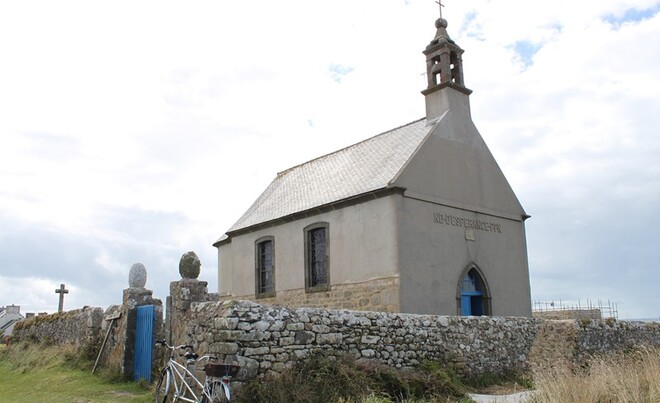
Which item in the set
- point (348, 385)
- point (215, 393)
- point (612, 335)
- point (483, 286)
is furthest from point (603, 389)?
point (483, 286)

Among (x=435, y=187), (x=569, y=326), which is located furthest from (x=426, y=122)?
(x=569, y=326)

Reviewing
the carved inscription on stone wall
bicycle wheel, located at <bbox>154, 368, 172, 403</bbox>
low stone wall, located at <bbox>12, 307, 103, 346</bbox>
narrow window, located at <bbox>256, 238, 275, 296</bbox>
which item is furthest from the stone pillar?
the carved inscription on stone wall

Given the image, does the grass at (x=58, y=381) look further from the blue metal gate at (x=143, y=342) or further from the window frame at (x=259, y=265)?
the window frame at (x=259, y=265)

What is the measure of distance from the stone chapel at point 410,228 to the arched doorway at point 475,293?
0.03 meters

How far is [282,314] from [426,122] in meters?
12.2

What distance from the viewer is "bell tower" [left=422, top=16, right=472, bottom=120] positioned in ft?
65.8

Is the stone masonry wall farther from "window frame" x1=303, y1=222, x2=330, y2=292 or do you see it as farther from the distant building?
the distant building

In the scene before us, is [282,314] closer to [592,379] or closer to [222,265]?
[592,379]

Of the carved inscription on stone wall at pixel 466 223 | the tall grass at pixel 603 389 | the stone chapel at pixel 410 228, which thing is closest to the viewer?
the tall grass at pixel 603 389

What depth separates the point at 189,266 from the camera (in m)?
12.3

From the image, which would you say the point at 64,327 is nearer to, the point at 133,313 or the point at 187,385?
the point at 133,313

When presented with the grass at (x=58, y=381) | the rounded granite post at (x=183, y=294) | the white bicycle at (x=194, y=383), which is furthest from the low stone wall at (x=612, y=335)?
the grass at (x=58, y=381)

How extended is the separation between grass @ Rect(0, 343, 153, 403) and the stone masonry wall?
703 cm

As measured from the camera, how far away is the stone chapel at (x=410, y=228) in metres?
17.1
